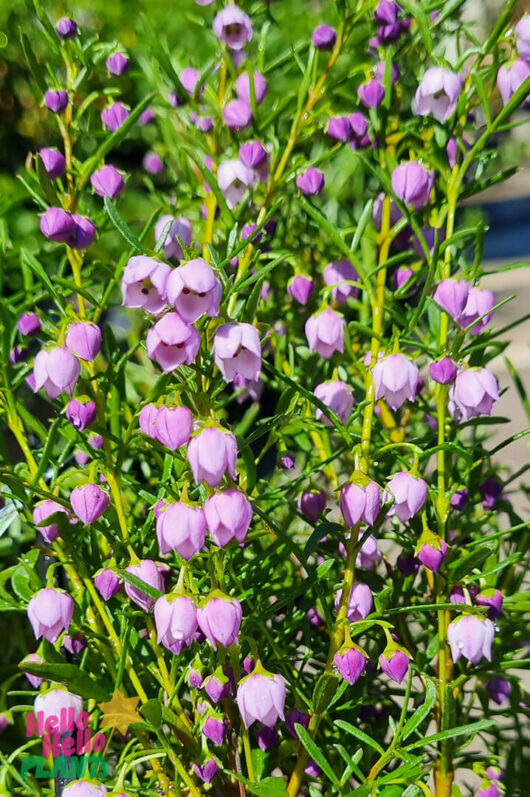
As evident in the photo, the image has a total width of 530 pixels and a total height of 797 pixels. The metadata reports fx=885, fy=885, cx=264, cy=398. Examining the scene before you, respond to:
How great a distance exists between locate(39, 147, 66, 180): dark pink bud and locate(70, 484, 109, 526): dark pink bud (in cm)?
26

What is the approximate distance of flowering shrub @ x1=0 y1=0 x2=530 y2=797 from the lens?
0.56 meters

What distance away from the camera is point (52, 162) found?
0.71m

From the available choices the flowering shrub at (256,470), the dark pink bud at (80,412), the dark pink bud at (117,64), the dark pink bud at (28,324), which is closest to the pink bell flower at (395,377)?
the flowering shrub at (256,470)

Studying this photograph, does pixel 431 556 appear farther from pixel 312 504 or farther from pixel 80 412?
pixel 80 412

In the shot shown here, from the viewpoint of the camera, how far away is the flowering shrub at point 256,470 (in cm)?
56

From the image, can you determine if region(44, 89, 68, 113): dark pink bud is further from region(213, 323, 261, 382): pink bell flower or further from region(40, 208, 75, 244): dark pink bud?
region(213, 323, 261, 382): pink bell flower

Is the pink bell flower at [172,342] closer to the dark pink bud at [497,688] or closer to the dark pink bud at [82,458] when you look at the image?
Result: the dark pink bud at [82,458]

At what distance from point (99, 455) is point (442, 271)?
31 centimetres

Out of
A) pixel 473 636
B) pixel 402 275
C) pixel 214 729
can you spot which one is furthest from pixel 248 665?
pixel 402 275

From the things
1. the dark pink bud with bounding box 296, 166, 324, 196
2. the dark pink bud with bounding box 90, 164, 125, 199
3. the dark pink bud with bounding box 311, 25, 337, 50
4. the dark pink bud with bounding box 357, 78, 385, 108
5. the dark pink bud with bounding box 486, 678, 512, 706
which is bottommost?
the dark pink bud with bounding box 486, 678, 512, 706

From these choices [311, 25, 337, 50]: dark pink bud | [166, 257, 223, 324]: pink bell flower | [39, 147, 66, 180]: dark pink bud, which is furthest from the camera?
[311, 25, 337, 50]: dark pink bud

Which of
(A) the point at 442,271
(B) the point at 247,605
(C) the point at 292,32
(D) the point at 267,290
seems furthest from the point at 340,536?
(C) the point at 292,32

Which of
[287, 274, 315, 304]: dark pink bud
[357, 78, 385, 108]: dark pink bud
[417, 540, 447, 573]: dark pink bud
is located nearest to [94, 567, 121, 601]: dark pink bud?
[417, 540, 447, 573]: dark pink bud

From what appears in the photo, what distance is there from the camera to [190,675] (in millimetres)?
624
